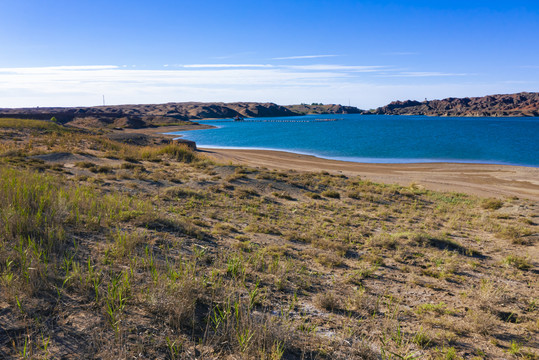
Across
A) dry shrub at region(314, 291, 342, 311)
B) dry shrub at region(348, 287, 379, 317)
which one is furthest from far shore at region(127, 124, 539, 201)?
A: dry shrub at region(314, 291, 342, 311)

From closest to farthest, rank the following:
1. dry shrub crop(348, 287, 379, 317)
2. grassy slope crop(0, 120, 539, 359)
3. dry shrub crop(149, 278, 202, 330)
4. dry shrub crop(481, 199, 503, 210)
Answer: grassy slope crop(0, 120, 539, 359)
dry shrub crop(149, 278, 202, 330)
dry shrub crop(348, 287, 379, 317)
dry shrub crop(481, 199, 503, 210)

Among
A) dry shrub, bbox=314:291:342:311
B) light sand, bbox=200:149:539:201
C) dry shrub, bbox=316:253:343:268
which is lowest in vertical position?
light sand, bbox=200:149:539:201

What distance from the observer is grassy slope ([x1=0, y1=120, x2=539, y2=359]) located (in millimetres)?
3857

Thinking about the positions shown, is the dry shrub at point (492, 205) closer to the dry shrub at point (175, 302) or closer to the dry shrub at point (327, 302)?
the dry shrub at point (327, 302)

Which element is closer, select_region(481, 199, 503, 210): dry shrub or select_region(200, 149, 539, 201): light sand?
select_region(481, 199, 503, 210): dry shrub

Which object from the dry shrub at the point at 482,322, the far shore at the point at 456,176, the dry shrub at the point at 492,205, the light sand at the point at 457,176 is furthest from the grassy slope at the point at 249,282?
the light sand at the point at 457,176

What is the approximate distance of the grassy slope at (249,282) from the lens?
3.86 m

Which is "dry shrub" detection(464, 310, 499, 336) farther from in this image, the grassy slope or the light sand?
the light sand

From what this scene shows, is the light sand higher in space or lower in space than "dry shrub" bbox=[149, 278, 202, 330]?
lower

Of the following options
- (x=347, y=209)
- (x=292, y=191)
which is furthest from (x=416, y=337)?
(x=292, y=191)

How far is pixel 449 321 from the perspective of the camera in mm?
5164

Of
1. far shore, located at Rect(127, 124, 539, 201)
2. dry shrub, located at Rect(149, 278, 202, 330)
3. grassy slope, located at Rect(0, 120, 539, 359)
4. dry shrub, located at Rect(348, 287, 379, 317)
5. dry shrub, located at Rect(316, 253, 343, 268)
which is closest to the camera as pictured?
grassy slope, located at Rect(0, 120, 539, 359)

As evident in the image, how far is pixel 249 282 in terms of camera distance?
19.9 feet

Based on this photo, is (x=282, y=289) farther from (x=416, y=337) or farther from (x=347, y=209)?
(x=347, y=209)
